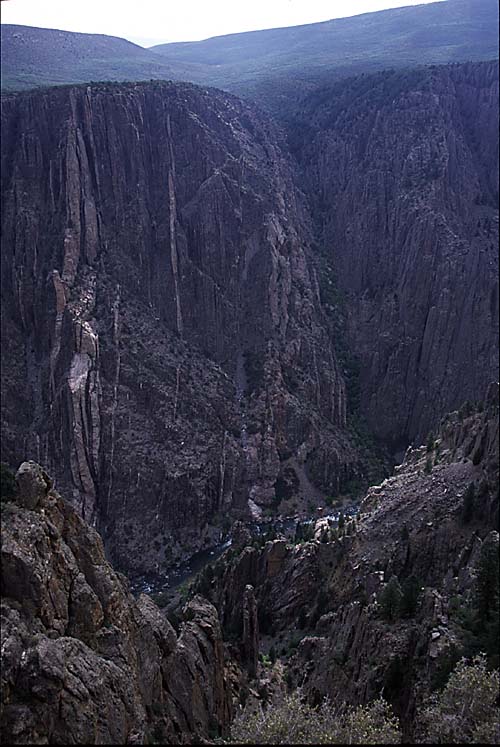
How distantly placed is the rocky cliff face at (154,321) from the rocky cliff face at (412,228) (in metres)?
5.15

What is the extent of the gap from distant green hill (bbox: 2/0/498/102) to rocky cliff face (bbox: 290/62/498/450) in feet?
26.0

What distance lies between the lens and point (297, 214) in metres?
74.2

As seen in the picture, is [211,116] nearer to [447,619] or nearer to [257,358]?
[257,358]

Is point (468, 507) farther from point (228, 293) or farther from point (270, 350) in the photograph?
point (228, 293)

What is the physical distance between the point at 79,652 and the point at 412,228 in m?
59.8

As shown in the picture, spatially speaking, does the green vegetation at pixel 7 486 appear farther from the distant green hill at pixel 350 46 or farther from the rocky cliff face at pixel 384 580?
the distant green hill at pixel 350 46

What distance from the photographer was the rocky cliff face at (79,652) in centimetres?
1374

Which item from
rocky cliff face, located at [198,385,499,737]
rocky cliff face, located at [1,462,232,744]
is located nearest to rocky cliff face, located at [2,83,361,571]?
rocky cliff face, located at [198,385,499,737]

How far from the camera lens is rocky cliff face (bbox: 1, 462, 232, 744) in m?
13.7

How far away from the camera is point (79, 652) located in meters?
15.5

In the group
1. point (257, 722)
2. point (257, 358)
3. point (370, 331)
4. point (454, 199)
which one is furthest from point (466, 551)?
point (454, 199)

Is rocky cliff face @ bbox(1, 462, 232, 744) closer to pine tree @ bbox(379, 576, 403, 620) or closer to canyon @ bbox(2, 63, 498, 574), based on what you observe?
pine tree @ bbox(379, 576, 403, 620)

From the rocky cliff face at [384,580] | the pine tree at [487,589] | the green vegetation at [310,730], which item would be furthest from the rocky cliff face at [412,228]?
the green vegetation at [310,730]

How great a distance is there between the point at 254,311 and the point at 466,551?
131 feet
